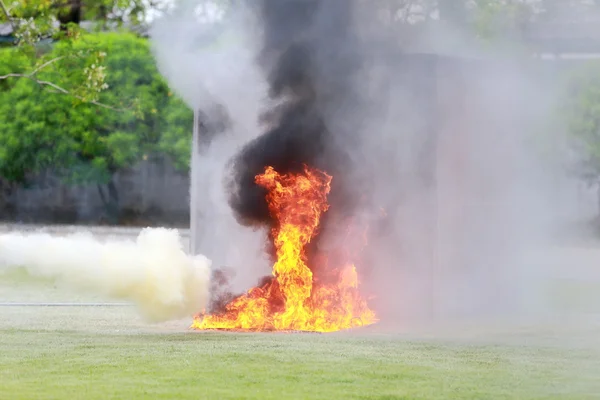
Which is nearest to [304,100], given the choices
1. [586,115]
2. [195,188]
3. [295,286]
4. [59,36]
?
[195,188]

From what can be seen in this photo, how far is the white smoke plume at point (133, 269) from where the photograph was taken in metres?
11.9

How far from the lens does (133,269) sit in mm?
11898

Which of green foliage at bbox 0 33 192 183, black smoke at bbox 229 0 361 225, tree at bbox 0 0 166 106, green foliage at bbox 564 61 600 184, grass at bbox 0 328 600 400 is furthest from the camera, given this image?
green foliage at bbox 0 33 192 183

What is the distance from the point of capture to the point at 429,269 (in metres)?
13.2

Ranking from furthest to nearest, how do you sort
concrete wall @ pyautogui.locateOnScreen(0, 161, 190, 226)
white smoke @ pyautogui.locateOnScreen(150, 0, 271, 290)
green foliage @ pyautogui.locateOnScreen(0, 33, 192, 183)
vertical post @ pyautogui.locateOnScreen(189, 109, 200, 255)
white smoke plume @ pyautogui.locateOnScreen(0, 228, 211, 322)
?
concrete wall @ pyautogui.locateOnScreen(0, 161, 190, 226) → green foliage @ pyautogui.locateOnScreen(0, 33, 192, 183) → vertical post @ pyautogui.locateOnScreen(189, 109, 200, 255) → white smoke @ pyautogui.locateOnScreen(150, 0, 271, 290) → white smoke plume @ pyautogui.locateOnScreen(0, 228, 211, 322)

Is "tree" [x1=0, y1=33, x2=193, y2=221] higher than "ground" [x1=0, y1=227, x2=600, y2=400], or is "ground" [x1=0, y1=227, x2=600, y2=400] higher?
"tree" [x1=0, y1=33, x2=193, y2=221]

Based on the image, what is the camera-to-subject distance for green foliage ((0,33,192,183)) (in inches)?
1585

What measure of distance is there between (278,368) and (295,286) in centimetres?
312

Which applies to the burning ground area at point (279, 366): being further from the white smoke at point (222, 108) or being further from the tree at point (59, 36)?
the tree at point (59, 36)

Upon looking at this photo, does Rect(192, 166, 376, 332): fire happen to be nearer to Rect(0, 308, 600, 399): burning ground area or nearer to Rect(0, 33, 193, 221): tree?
Rect(0, 308, 600, 399): burning ground area

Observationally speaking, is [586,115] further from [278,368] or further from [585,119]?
[278,368]

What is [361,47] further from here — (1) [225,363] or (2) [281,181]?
(1) [225,363]

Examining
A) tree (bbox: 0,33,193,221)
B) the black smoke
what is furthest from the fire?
tree (bbox: 0,33,193,221)

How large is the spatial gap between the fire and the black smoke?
0.56 ft
